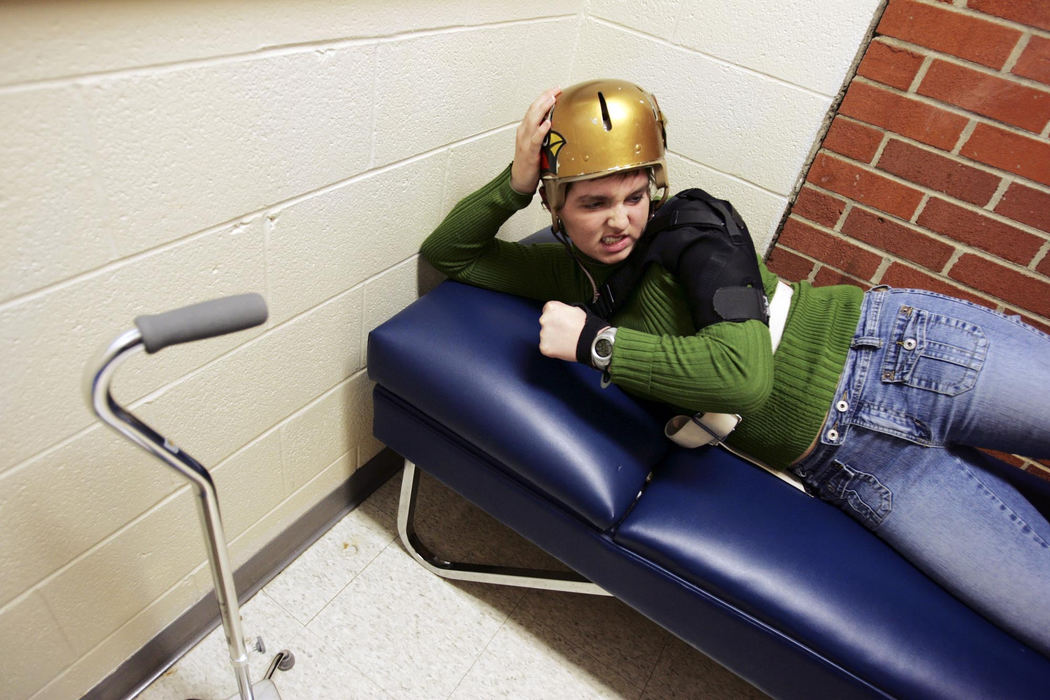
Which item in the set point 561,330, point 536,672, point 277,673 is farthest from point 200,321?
point 536,672

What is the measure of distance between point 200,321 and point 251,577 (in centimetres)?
98

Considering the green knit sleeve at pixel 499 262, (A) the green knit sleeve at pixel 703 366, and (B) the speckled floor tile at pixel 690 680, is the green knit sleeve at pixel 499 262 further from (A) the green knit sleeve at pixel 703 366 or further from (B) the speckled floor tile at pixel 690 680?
(B) the speckled floor tile at pixel 690 680

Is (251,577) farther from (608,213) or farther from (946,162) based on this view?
(946,162)

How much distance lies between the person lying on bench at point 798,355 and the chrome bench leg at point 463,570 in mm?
423

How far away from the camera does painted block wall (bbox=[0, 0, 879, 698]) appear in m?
0.78

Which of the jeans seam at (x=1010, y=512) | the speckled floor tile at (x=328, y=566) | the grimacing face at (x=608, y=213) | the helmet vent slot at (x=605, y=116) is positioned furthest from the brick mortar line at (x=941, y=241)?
the speckled floor tile at (x=328, y=566)

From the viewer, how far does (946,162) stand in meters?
1.44

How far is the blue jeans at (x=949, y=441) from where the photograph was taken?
113cm

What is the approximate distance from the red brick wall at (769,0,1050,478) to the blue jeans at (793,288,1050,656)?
338 millimetres

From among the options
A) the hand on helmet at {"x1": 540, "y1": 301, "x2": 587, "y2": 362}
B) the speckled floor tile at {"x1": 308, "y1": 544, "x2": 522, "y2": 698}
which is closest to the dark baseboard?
the speckled floor tile at {"x1": 308, "y1": 544, "x2": 522, "y2": 698}

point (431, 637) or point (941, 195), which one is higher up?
point (941, 195)

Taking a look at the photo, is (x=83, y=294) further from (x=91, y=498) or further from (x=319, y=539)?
(x=319, y=539)

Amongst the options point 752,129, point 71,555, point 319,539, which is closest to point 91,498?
point 71,555

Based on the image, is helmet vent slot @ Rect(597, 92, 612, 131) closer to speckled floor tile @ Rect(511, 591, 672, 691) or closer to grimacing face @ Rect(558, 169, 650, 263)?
grimacing face @ Rect(558, 169, 650, 263)
